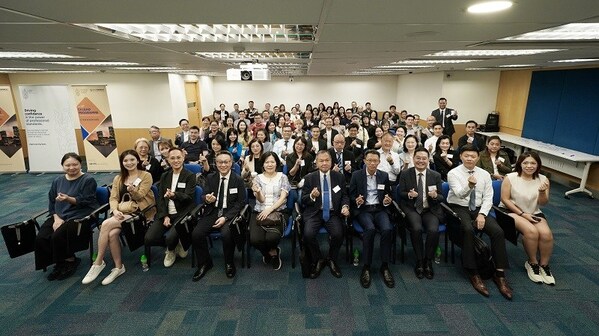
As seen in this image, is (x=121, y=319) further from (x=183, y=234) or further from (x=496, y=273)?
(x=496, y=273)

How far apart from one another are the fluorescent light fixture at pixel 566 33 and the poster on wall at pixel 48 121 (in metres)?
8.50

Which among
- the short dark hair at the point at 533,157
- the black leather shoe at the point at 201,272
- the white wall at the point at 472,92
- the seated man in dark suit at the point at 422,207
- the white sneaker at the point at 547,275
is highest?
the white wall at the point at 472,92

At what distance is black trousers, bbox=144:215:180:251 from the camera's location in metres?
3.23

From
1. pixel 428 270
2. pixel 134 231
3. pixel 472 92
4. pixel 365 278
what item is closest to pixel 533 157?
pixel 428 270

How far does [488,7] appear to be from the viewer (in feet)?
5.37

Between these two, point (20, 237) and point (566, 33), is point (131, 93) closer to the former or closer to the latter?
point (20, 237)

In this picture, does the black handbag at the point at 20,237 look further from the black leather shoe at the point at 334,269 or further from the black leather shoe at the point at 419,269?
the black leather shoe at the point at 419,269

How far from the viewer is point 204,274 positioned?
3.30 metres

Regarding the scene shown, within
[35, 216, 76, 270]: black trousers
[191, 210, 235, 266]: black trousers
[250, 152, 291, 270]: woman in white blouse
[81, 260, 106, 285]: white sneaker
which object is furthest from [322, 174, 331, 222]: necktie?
[35, 216, 76, 270]: black trousers

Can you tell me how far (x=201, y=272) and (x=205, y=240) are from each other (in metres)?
0.36

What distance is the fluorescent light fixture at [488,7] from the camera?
1562 mm

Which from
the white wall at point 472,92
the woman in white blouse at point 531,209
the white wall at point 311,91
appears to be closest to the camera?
the woman in white blouse at point 531,209

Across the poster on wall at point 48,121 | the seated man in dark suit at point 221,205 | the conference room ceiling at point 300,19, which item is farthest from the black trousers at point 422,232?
the poster on wall at point 48,121

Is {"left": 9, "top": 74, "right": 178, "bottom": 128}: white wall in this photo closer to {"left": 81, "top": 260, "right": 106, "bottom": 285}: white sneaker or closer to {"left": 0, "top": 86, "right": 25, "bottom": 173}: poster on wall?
{"left": 0, "top": 86, "right": 25, "bottom": 173}: poster on wall
